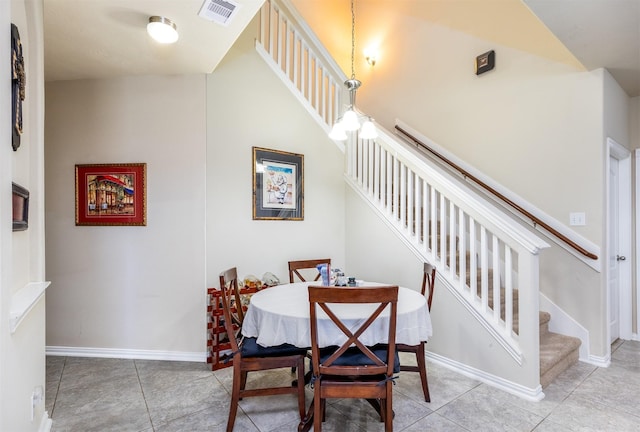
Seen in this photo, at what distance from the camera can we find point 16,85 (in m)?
1.45

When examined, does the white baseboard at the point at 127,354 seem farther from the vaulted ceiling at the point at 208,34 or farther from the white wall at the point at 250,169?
the vaulted ceiling at the point at 208,34

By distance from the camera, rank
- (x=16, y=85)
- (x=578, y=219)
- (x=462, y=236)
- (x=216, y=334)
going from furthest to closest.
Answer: (x=578, y=219), (x=216, y=334), (x=462, y=236), (x=16, y=85)

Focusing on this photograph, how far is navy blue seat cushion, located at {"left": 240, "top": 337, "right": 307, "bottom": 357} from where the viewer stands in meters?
1.89

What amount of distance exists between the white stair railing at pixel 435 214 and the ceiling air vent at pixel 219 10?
1.20m

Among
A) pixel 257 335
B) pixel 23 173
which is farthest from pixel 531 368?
pixel 23 173

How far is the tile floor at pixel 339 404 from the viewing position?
1.94 meters

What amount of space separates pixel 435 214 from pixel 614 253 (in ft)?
6.84

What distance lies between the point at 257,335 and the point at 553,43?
3.68 metres

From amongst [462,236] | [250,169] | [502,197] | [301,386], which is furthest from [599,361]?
[250,169]

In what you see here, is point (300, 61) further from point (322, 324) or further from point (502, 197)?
point (322, 324)

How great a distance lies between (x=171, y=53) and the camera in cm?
260

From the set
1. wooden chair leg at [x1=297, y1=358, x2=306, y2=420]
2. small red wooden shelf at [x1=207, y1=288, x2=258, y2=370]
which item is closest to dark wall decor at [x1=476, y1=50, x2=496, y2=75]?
small red wooden shelf at [x1=207, y1=288, x2=258, y2=370]

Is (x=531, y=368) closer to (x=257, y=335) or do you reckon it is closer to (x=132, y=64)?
(x=257, y=335)

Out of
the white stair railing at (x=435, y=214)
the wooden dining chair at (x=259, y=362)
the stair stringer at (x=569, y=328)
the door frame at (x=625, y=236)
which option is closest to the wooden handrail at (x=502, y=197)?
the white stair railing at (x=435, y=214)
